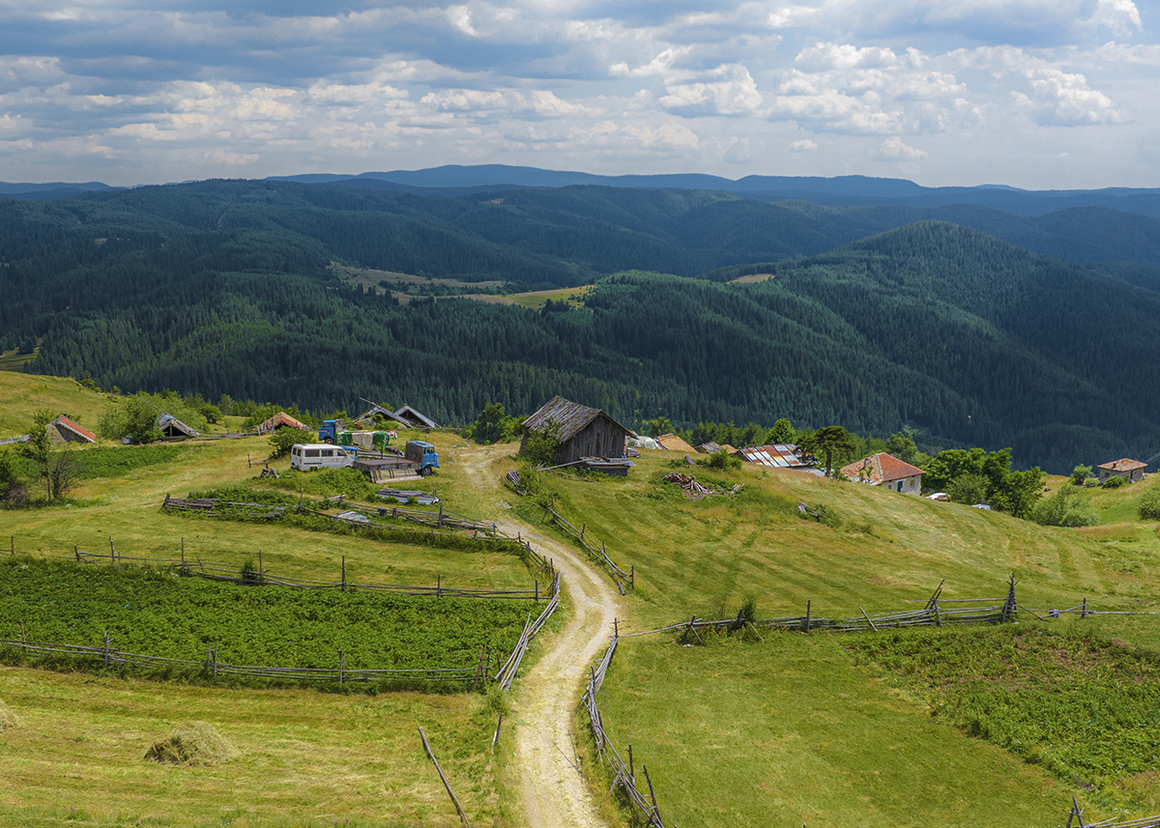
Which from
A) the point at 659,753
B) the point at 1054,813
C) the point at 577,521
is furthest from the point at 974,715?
the point at 577,521

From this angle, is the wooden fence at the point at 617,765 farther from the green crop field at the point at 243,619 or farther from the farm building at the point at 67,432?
the farm building at the point at 67,432

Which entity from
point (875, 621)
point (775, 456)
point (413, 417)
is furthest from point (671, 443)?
point (875, 621)

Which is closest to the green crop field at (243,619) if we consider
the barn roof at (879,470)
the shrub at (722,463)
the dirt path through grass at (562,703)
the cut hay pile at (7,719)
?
the dirt path through grass at (562,703)

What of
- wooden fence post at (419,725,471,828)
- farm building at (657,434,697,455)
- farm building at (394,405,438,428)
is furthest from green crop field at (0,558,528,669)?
farm building at (657,434,697,455)

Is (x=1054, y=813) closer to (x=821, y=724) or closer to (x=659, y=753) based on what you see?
(x=821, y=724)

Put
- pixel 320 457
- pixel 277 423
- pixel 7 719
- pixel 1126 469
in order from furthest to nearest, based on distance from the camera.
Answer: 1. pixel 1126 469
2. pixel 277 423
3. pixel 320 457
4. pixel 7 719

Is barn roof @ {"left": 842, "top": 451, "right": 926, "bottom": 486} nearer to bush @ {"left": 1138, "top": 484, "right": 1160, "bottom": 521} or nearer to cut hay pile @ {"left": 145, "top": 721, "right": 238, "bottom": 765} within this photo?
bush @ {"left": 1138, "top": 484, "right": 1160, "bottom": 521}

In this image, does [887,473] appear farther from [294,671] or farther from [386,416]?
[294,671]
